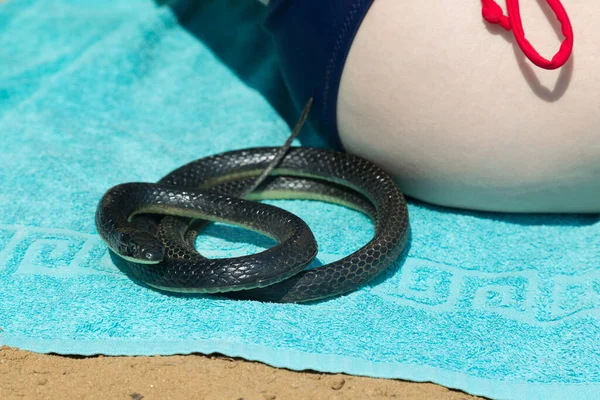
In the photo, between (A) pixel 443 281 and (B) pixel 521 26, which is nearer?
(B) pixel 521 26

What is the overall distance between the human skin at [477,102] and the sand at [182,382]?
948 millimetres

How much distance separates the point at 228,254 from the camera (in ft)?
9.33

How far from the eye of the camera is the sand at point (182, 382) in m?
2.18

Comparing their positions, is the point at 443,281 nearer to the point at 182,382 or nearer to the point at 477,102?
the point at 477,102

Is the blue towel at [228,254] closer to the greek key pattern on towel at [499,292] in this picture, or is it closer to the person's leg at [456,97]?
the greek key pattern on towel at [499,292]

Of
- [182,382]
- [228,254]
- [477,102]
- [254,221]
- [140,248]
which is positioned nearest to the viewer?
[182,382]

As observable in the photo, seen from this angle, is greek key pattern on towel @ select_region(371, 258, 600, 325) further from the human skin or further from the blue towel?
the human skin

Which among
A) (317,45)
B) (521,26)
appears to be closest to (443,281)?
(521,26)

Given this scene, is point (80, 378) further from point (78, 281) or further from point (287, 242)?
point (287, 242)

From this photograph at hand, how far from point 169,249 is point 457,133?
112cm

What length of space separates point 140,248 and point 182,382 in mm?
465

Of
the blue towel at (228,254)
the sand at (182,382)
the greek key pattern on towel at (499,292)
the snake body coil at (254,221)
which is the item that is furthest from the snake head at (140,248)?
the greek key pattern on towel at (499,292)

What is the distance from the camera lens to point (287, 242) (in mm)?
2445

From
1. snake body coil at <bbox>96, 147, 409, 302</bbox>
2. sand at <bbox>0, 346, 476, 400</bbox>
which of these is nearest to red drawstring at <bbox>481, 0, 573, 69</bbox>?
snake body coil at <bbox>96, 147, 409, 302</bbox>
